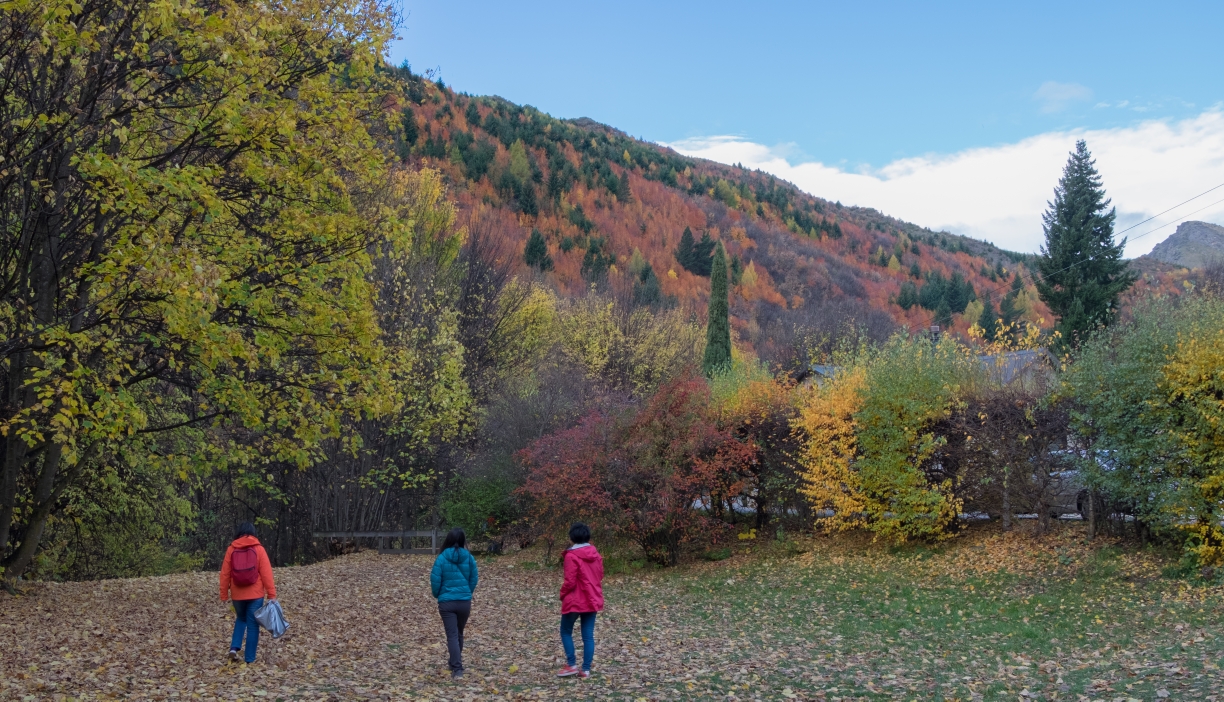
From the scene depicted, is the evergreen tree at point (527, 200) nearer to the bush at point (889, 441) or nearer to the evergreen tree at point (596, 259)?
the evergreen tree at point (596, 259)

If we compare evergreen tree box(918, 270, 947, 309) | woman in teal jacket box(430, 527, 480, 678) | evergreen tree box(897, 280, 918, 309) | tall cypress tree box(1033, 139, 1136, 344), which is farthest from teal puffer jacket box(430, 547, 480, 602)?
evergreen tree box(897, 280, 918, 309)

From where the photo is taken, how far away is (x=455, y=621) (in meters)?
7.80

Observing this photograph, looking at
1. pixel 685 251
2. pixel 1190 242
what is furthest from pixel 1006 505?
pixel 1190 242

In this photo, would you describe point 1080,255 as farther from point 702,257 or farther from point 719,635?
point 702,257

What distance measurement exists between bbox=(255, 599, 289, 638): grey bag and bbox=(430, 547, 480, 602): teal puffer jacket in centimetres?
149

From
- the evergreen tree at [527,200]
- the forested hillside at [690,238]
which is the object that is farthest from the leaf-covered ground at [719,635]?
the evergreen tree at [527,200]

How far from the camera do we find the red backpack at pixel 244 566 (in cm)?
780

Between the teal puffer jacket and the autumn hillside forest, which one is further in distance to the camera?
the autumn hillside forest

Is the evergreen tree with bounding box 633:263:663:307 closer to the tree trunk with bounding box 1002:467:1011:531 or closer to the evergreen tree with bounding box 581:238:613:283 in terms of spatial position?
the evergreen tree with bounding box 581:238:613:283

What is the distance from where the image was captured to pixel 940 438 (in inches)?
618

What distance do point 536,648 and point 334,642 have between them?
2.40m

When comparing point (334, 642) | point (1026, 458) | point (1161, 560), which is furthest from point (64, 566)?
point (1161, 560)

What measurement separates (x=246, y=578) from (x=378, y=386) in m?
2.58

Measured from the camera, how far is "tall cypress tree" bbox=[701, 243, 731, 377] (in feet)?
122
